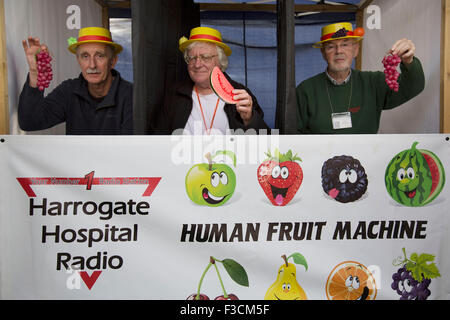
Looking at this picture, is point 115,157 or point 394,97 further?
point 394,97

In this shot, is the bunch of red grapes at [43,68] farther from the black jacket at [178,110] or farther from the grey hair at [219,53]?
the grey hair at [219,53]

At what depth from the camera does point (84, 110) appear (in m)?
1.96

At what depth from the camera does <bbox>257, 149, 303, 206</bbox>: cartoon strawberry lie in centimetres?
149

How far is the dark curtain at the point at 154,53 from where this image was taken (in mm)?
1593

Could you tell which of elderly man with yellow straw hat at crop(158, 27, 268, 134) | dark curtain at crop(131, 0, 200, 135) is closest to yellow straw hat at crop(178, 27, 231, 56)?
elderly man with yellow straw hat at crop(158, 27, 268, 134)

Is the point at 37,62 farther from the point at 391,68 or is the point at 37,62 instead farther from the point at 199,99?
the point at 391,68

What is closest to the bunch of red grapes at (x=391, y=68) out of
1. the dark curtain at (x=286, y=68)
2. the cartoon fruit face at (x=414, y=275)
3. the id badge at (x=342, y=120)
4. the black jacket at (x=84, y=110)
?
the id badge at (x=342, y=120)

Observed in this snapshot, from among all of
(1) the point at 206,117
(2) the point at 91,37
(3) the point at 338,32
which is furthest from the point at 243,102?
(2) the point at 91,37

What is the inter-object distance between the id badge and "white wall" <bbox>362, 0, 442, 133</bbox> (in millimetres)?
480

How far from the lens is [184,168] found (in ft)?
4.83

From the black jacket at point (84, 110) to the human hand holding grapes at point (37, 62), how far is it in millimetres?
122

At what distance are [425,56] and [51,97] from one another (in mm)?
2264
